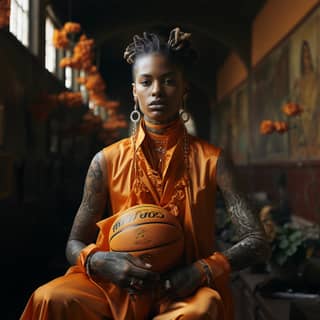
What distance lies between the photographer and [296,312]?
9.29ft

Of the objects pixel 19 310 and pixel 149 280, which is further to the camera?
pixel 19 310

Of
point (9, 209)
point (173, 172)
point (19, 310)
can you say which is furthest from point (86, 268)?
point (9, 209)

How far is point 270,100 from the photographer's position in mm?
11148

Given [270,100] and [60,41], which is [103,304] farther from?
[270,100]

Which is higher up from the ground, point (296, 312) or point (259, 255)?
point (259, 255)

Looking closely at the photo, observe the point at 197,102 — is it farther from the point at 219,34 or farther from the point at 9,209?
the point at 9,209

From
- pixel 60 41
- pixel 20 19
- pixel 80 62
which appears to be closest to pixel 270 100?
pixel 80 62

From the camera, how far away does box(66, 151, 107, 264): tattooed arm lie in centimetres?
226

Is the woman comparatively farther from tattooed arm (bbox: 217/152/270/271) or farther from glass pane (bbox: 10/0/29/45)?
glass pane (bbox: 10/0/29/45)

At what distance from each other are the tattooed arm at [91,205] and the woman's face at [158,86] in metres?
0.32

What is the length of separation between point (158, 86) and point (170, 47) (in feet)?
0.61

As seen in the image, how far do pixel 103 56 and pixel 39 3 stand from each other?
388 inches

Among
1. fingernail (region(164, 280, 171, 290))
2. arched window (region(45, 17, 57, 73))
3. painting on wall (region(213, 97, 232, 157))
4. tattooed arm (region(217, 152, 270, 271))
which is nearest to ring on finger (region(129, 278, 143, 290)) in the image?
fingernail (region(164, 280, 171, 290))

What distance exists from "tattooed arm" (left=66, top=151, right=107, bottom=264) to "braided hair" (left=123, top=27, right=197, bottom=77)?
48 centimetres
